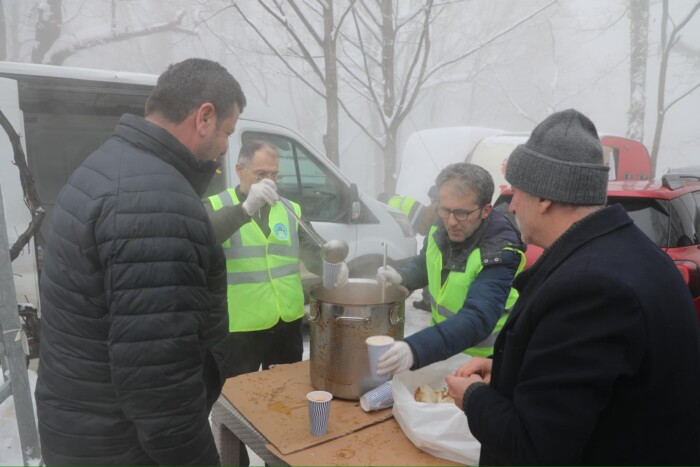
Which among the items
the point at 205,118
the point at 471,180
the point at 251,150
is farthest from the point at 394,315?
the point at 251,150

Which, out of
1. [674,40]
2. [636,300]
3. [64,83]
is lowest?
[636,300]

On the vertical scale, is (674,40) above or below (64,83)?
above

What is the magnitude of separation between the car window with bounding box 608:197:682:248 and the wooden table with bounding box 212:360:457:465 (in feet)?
9.29

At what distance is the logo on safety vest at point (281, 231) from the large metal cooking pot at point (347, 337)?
0.88m

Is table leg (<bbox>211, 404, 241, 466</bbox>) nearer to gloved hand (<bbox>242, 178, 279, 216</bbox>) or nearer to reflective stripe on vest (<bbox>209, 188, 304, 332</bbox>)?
reflective stripe on vest (<bbox>209, 188, 304, 332</bbox>)

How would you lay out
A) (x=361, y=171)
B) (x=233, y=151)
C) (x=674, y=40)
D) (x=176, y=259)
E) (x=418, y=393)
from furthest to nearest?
(x=361, y=171), (x=674, y=40), (x=233, y=151), (x=418, y=393), (x=176, y=259)

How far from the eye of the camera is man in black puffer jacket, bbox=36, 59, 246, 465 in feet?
4.21

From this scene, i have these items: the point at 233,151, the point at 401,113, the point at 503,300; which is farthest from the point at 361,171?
the point at 503,300

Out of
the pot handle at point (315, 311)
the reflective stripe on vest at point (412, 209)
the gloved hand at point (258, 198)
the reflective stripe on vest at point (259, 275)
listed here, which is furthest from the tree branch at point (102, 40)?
the pot handle at point (315, 311)

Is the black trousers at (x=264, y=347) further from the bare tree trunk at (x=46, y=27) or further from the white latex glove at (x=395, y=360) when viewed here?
the bare tree trunk at (x=46, y=27)

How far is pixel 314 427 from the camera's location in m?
1.68

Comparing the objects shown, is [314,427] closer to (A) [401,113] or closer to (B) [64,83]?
(B) [64,83]

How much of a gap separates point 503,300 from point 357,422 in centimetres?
79

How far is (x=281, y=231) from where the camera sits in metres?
2.84
